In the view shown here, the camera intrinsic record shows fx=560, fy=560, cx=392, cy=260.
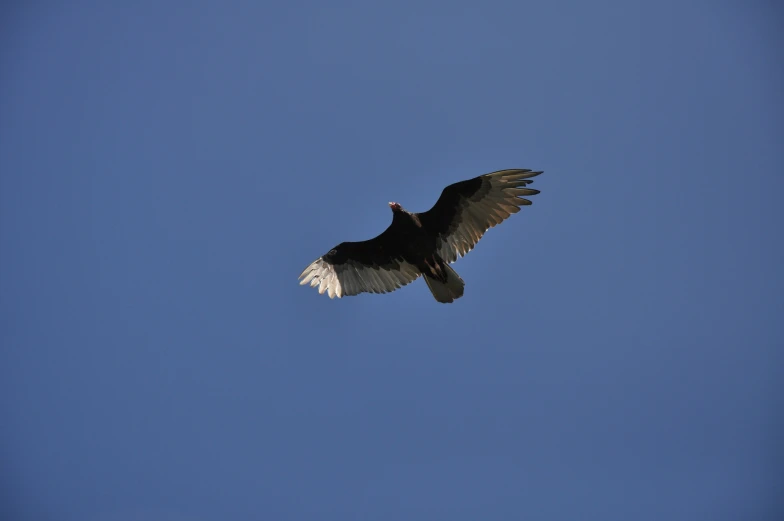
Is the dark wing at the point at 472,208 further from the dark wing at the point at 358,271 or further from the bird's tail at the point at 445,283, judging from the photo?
the dark wing at the point at 358,271

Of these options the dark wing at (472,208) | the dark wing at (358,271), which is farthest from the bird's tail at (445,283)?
the dark wing at (358,271)

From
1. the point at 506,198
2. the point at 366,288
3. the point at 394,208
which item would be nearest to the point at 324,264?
the point at 366,288

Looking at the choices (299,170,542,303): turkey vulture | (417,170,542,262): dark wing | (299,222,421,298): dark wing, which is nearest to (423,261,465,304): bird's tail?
(299,170,542,303): turkey vulture

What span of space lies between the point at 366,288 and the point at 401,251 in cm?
95

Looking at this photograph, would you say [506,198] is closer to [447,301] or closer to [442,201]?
[442,201]

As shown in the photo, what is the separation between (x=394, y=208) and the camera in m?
8.48

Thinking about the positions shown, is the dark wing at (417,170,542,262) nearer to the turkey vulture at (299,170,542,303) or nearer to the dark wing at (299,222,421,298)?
the turkey vulture at (299,170,542,303)

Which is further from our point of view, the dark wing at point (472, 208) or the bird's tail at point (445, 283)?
the bird's tail at point (445, 283)

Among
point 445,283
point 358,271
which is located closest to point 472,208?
point 445,283

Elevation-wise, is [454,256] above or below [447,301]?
above

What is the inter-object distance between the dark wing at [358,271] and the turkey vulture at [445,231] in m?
0.02

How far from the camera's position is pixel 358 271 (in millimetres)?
9602

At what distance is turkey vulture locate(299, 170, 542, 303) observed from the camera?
8.66 meters

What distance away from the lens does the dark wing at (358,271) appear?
9.42 meters
